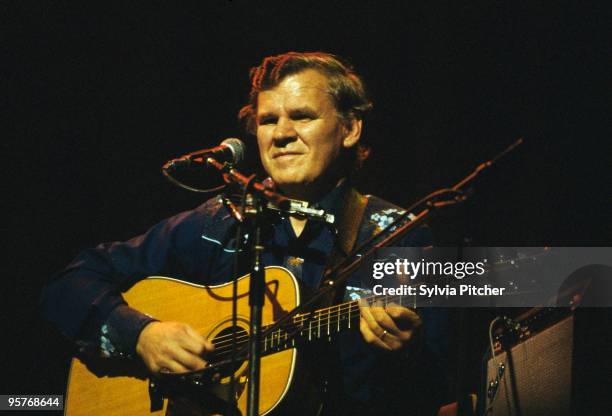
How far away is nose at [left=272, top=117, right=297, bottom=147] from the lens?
9.55 feet

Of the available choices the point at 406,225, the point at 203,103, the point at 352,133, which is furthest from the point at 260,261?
the point at 203,103

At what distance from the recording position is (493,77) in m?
3.29

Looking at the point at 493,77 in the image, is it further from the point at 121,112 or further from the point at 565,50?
the point at 121,112

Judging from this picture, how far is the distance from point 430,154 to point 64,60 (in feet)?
7.45

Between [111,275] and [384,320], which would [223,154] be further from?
[111,275]

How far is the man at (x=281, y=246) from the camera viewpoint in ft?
8.66

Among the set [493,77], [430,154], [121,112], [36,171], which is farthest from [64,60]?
[493,77]

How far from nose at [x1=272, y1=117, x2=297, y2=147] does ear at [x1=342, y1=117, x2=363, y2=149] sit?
328 millimetres

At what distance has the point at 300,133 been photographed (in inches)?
115

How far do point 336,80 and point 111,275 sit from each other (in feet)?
4.97

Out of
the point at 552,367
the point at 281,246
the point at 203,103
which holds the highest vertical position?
the point at 203,103

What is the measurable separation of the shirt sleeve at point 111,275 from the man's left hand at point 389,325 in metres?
1.09

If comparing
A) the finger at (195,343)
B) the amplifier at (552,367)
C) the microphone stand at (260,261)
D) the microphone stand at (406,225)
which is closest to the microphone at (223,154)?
the microphone stand at (260,261)

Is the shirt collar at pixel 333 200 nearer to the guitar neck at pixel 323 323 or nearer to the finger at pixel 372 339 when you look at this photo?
the guitar neck at pixel 323 323
